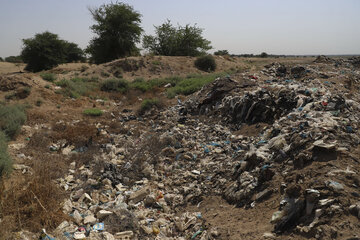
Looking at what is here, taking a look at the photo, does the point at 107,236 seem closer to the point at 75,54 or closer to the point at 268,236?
the point at 268,236

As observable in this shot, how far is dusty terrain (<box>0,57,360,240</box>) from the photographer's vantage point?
115 inches

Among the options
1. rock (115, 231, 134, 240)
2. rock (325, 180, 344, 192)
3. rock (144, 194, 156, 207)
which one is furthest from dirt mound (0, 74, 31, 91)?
rock (325, 180, 344, 192)

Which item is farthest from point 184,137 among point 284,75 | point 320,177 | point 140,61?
point 140,61

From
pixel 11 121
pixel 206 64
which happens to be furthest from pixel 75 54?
pixel 11 121

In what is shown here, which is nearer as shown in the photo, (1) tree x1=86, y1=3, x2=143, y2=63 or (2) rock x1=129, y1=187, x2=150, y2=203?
(2) rock x1=129, y1=187, x2=150, y2=203

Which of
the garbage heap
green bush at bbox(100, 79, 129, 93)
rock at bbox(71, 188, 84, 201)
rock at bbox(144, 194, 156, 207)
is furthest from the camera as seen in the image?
green bush at bbox(100, 79, 129, 93)

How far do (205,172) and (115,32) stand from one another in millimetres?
23095

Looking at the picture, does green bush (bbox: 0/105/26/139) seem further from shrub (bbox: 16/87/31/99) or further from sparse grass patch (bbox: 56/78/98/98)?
sparse grass patch (bbox: 56/78/98/98)

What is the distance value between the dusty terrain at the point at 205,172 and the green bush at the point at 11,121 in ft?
0.69

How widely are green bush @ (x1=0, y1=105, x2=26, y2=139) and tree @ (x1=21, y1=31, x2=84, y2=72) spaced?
18.8 metres

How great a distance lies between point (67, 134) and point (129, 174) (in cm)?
293

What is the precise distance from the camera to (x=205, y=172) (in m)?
4.73

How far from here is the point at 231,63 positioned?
78.1ft

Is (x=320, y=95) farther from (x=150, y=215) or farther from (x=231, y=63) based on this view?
(x=231, y=63)
